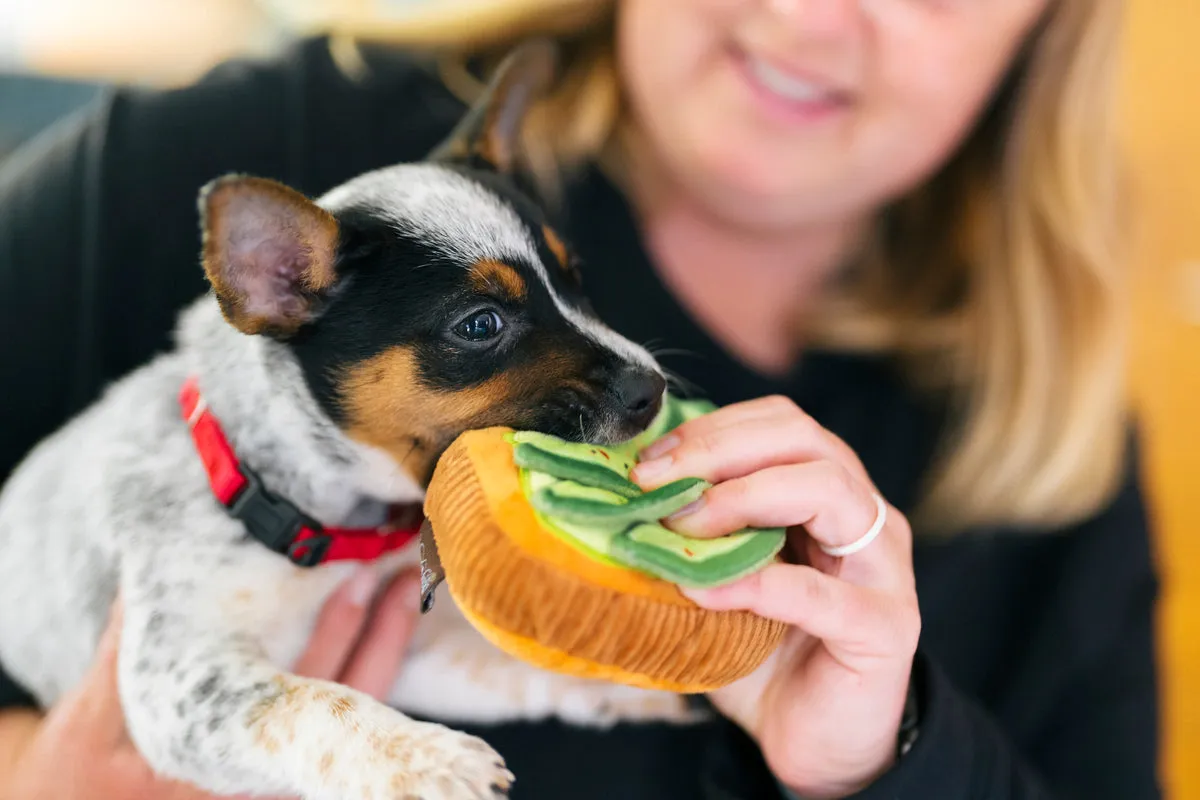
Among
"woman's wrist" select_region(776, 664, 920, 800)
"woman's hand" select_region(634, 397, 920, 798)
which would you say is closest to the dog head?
"woman's hand" select_region(634, 397, 920, 798)

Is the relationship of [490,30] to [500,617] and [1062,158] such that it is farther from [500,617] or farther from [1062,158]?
[500,617]

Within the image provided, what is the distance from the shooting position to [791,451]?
4.12ft

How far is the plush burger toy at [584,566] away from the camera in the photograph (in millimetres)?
995

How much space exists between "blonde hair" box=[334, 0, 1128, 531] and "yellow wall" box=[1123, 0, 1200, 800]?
1.97 m

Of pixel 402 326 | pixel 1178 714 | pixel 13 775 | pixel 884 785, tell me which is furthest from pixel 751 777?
pixel 1178 714

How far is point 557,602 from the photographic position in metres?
0.99

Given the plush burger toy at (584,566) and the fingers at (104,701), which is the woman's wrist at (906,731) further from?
the fingers at (104,701)

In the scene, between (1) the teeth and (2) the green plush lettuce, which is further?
(1) the teeth

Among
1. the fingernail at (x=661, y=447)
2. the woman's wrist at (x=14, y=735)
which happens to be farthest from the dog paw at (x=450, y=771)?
the woman's wrist at (x=14, y=735)

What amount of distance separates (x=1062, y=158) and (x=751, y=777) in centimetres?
162

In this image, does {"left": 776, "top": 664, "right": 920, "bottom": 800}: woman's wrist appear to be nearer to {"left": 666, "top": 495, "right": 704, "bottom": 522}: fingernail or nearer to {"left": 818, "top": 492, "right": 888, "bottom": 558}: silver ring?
{"left": 818, "top": 492, "right": 888, "bottom": 558}: silver ring

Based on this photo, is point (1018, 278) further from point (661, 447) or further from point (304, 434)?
point (304, 434)

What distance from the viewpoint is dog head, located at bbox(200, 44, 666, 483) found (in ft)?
4.27

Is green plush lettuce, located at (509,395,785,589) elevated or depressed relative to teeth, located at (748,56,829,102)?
depressed
